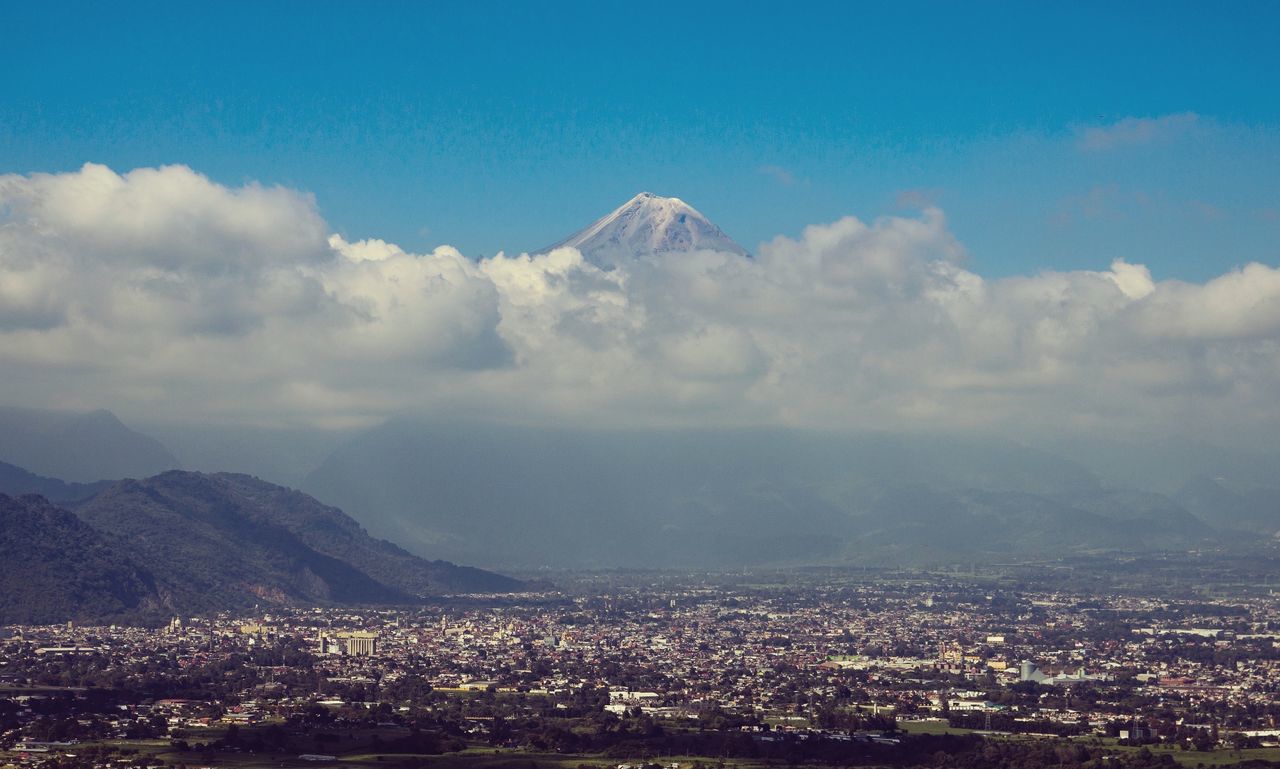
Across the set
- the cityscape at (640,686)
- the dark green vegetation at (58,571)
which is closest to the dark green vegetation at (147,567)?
the dark green vegetation at (58,571)

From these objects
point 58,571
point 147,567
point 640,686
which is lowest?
point 640,686

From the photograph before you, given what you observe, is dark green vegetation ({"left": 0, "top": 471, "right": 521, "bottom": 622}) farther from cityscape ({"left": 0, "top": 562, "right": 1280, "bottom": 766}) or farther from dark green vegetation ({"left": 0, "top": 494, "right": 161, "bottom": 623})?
cityscape ({"left": 0, "top": 562, "right": 1280, "bottom": 766})

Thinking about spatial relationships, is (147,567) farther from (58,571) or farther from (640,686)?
(640,686)

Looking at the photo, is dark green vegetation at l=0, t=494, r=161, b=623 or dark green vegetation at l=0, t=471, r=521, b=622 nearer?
dark green vegetation at l=0, t=494, r=161, b=623

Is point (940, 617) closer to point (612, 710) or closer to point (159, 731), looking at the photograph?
point (612, 710)

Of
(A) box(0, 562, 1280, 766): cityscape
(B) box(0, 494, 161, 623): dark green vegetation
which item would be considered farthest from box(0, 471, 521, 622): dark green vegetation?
(A) box(0, 562, 1280, 766): cityscape

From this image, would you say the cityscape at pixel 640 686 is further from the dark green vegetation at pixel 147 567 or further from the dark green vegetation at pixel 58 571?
the dark green vegetation at pixel 147 567

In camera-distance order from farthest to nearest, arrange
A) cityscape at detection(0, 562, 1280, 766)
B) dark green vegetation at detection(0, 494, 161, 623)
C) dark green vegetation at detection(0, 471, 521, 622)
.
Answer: dark green vegetation at detection(0, 471, 521, 622) < dark green vegetation at detection(0, 494, 161, 623) < cityscape at detection(0, 562, 1280, 766)

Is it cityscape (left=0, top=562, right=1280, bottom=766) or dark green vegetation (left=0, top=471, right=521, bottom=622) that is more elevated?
dark green vegetation (left=0, top=471, right=521, bottom=622)

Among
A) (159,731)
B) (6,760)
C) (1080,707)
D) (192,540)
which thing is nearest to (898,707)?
(1080,707)

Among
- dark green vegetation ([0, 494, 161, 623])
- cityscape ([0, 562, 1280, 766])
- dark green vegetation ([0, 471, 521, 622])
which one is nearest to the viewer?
cityscape ([0, 562, 1280, 766])

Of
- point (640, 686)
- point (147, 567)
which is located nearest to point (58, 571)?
point (147, 567)
